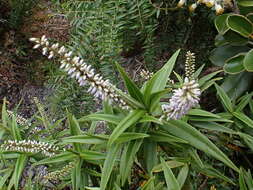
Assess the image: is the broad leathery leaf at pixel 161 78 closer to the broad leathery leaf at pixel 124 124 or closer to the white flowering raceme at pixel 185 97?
the broad leathery leaf at pixel 124 124

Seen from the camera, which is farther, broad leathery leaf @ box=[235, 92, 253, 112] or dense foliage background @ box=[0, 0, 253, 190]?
broad leathery leaf @ box=[235, 92, 253, 112]

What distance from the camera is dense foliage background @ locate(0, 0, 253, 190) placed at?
119cm

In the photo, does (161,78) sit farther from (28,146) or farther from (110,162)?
(28,146)

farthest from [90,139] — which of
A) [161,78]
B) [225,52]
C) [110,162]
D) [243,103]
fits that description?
[225,52]

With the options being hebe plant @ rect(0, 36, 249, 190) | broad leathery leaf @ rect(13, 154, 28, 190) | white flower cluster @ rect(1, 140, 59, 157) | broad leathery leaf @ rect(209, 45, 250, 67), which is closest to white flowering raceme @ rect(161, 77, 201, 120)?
hebe plant @ rect(0, 36, 249, 190)

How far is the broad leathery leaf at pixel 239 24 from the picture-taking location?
161 cm

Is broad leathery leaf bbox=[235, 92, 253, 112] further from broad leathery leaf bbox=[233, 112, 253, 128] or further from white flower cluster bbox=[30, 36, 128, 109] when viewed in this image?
white flower cluster bbox=[30, 36, 128, 109]

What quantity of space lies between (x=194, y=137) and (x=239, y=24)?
2.24 ft

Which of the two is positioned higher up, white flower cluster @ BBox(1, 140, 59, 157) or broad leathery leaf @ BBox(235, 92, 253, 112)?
white flower cluster @ BBox(1, 140, 59, 157)

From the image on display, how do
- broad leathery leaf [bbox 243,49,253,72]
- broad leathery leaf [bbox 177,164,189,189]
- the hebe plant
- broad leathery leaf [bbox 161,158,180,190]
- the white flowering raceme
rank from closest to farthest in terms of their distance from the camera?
the white flowering raceme < the hebe plant < broad leathery leaf [bbox 161,158,180,190] < broad leathery leaf [bbox 177,164,189,189] < broad leathery leaf [bbox 243,49,253,72]

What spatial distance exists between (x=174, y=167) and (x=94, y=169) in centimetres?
40

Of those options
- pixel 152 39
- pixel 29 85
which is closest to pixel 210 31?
pixel 152 39

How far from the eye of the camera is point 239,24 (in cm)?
163

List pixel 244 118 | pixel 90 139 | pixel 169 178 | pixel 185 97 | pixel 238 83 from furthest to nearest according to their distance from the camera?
pixel 238 83 → pixel 244 118 → pixel 90 139 → pixel 169 178 → pixel 185 97
